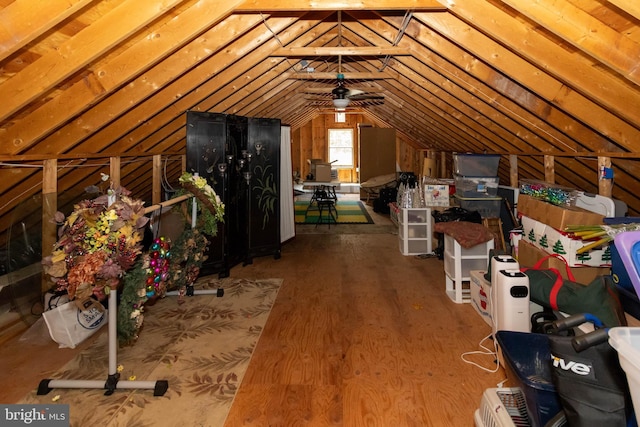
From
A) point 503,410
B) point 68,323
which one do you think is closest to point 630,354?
point 503,410

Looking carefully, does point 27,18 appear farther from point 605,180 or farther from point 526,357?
point 605,180

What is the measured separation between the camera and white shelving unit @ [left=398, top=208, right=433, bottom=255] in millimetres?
5289

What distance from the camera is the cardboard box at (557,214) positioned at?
285 centimetres

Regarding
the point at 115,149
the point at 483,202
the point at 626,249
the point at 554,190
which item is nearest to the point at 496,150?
the point at 483,202

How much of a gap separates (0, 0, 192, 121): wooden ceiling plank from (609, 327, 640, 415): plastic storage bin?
267cm

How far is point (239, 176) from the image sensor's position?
15.5 ft

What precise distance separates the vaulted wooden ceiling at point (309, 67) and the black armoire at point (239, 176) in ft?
1.23

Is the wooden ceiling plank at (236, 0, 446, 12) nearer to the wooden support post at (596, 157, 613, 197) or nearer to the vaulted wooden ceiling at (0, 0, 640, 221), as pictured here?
the vaulted wooden ceiling at (0, 0, 640, 221)

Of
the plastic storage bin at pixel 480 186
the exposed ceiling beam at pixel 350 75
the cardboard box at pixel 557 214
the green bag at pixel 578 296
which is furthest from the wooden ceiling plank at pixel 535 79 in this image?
the plastic storage bin at pixel 480 186

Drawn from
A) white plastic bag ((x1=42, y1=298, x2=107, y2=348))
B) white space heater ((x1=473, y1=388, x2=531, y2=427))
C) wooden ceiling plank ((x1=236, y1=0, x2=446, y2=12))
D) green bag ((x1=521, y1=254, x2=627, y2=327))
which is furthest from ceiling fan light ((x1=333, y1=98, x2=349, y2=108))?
white space heater ((x1=473, y1=388, x2=531, y2=427))

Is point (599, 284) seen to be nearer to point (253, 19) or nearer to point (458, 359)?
point (458, 359)

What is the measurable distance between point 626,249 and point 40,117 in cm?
350

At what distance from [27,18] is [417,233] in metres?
4.61

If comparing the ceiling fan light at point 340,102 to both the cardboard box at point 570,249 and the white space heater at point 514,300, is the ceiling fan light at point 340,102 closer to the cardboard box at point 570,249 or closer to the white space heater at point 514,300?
the cardboard box at point 570,249
